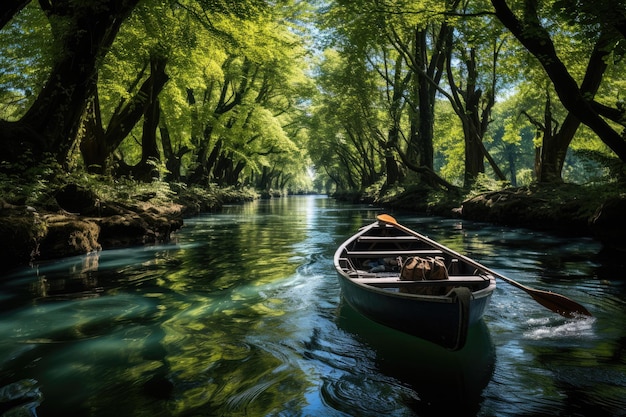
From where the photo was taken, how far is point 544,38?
865cm

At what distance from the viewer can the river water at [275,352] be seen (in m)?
3.55

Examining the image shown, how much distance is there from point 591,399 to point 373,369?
6.04 feet

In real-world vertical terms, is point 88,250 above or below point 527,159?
below

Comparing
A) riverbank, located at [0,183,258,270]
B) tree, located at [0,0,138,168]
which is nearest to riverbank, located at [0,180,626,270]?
riverbank, located at [0,183,258,270]

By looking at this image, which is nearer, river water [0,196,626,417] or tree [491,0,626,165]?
river water [0,196,626,417]

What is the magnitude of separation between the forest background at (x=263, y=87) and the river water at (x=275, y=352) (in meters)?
3.39

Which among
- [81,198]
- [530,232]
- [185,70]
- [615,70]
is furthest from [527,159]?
[81,198]

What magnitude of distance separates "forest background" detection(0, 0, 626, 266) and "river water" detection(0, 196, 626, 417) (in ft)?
11.1

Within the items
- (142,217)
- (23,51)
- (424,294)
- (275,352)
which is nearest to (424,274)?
(424,294)

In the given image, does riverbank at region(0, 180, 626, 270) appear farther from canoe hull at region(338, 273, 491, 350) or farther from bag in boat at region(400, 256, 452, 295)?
canoe hull at region(338, 273, 491, 350)

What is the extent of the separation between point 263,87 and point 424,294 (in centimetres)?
3330

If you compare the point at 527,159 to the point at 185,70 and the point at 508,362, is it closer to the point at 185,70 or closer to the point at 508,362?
the point at 185,70

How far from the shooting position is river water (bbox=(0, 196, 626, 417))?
3553 millimetres

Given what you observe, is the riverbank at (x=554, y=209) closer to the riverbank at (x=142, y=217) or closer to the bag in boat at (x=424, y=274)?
the riverbank at (x=142, y=217)
